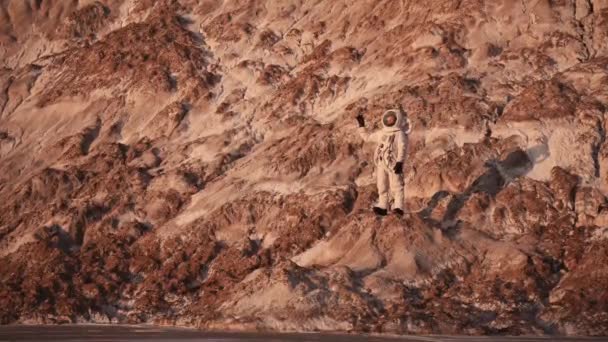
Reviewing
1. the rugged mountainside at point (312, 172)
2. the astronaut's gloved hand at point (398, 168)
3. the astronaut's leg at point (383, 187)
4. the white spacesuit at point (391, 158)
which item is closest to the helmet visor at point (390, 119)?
the white spacesuit at point (391, 158)

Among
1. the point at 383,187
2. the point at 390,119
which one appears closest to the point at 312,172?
the point at 383,187

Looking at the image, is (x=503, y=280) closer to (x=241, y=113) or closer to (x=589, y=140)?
(x=589, y=140)

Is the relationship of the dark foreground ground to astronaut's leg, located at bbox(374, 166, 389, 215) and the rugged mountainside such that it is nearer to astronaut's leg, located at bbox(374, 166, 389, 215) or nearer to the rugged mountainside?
the rugged mountainside

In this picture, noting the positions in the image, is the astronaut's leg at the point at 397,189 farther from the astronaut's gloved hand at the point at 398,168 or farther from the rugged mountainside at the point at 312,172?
the rugged mountainside at the point at 312,172

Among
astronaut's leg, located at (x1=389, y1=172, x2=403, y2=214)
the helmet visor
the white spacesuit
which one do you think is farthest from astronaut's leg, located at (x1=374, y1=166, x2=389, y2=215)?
the helmet visor

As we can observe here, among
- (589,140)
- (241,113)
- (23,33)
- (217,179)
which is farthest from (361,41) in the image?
(23,33)

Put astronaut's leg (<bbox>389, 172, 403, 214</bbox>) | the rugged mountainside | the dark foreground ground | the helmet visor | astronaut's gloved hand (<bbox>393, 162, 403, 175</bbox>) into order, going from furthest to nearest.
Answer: the helmet visor < astronaut's leg (<bbox>389, 172, 403, 214</bbox>) < astronaut's gloved hand (<bbox>393, 162, 403, 175</bbox>) < the rugged mountainside < the dark foreground ground
